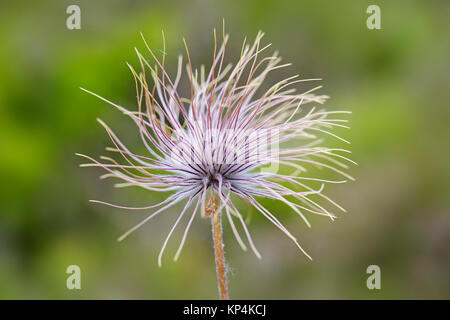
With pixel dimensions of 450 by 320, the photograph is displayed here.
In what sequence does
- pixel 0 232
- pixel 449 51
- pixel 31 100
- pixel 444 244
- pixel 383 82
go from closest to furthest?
pixel 0 232, pixel 31 100, pixel 444 244, pixel 383 82, pixel 449 51

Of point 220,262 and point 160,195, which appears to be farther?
point 160,195

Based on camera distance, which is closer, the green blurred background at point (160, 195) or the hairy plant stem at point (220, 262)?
→ the hairy plant stem at point (220, 262)

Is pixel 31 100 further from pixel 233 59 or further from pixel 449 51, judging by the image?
pixel 449 51

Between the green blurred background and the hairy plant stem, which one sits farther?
the green blurred background

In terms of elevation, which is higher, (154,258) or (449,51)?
(449,51)
